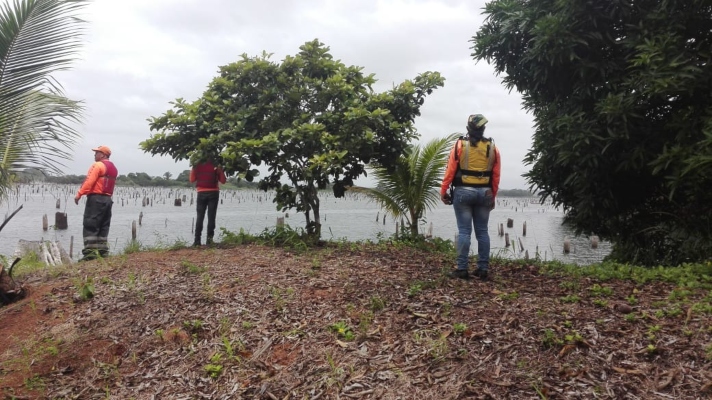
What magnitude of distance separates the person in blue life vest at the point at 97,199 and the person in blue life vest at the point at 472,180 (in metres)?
6.22

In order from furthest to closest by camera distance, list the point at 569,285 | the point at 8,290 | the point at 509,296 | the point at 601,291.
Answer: the point at 8,290 < the point at 569,285 < the point at 601,291 < the point at 509,296

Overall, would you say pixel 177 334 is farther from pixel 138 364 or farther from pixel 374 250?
pixel 374 250

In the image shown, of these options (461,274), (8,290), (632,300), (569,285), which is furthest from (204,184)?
(632,300)

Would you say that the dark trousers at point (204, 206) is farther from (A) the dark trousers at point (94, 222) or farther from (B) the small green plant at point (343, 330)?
(B) the small green plant at point (343, 330)

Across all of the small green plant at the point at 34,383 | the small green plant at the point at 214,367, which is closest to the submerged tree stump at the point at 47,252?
the small green plant at the point at 34,383

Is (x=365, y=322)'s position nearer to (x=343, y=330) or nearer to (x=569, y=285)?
(x=343, y=330)

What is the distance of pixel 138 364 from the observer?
438cm

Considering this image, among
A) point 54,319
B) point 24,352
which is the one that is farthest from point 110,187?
point 24,352

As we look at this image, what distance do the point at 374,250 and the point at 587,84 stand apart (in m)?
4.32

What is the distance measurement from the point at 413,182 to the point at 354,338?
585 centimetres

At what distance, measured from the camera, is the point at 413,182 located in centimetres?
990

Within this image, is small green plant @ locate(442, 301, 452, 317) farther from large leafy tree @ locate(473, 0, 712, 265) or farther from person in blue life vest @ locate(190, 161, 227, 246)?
person in blue life vest @ locate(190, 161, 227, 246)

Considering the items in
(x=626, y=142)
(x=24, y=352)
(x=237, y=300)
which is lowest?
(x=24, y=352)

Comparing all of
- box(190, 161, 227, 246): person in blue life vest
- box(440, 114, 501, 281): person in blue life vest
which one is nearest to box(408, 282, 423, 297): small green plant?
box(440, 114, 501, 281): person in blue life vest
